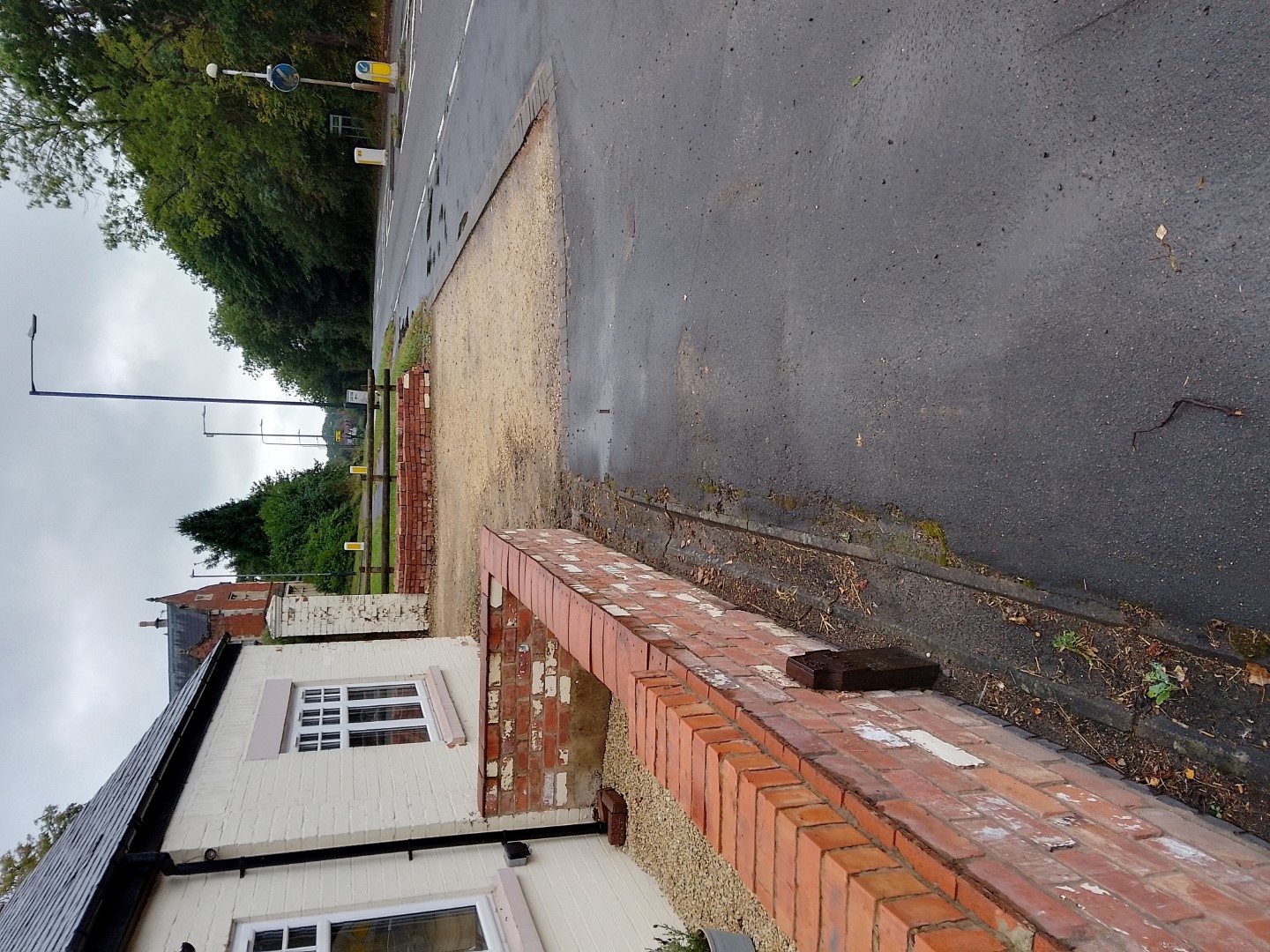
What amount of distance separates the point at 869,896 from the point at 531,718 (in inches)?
213

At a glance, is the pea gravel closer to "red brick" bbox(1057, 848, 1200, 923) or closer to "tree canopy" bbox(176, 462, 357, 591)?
"red brick" bbox(1057, 848, 1200, 923)

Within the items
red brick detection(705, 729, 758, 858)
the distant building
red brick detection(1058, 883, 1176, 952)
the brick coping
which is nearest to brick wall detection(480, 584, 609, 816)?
the brick coping

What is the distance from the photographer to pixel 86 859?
645cm

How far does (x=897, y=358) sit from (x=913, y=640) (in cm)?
118

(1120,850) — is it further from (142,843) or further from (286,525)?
(286,525)

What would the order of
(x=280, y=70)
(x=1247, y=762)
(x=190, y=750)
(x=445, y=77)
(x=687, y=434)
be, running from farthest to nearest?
(x=280, y=70), (x=445, y=77), (x=190, y=750), (x=687, y=434), (x=1247, y=762)

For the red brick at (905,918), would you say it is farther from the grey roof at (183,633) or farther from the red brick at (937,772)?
the grey roof at (183,633)

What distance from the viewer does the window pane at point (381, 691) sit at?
10.3 m

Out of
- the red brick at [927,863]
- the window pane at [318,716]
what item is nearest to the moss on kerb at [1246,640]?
the red brick at [927,863]

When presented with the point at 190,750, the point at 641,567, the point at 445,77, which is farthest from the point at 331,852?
the point at 445,77

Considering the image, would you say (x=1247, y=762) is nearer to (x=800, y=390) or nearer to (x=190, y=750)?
(x=800, y=390)

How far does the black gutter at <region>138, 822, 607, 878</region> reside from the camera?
20.4 feet

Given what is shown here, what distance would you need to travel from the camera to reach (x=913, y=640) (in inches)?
129

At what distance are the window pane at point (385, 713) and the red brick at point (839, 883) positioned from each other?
8.56m
